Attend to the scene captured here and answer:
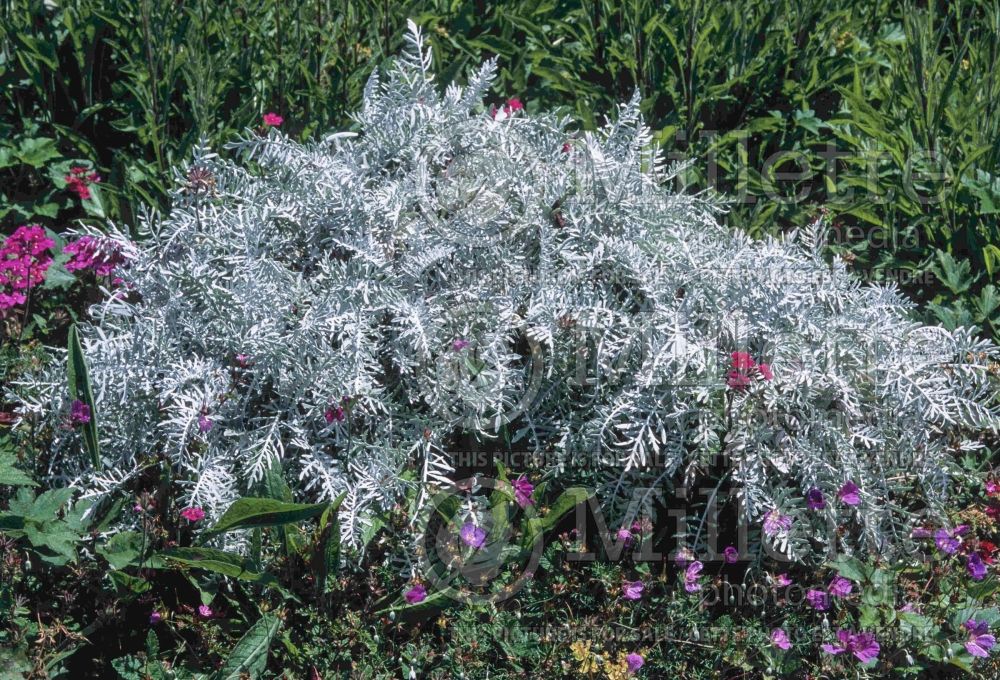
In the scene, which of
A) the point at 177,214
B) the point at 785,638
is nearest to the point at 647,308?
the point at 785,638

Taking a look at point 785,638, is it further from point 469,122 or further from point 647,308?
point 469,122

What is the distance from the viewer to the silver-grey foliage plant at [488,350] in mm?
2879

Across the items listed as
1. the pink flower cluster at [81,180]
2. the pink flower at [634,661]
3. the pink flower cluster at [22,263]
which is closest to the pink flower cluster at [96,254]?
the pink flower cluster at [22,263]

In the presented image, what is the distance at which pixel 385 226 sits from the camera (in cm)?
312

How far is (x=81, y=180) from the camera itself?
3.76m

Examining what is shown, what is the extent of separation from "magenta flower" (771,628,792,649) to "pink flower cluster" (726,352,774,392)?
0.63m

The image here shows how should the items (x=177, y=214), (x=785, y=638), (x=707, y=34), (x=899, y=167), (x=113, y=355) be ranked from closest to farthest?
(x=785, y=638) → (x=113, y=355) → (x=177, y=214) → (x=899, y=167) → (x=707, y=34)

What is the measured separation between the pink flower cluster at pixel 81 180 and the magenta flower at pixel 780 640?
8.79 feet

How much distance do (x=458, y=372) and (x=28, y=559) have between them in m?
1.25

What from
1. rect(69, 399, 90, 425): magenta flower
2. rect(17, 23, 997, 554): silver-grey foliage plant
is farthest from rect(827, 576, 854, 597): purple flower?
rect(69, 399, 90, 425): magenta flower

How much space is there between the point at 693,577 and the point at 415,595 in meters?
0.72

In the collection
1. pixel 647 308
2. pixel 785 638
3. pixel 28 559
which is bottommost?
pixel 28 559

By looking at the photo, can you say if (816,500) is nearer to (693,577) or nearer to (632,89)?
(693,577)

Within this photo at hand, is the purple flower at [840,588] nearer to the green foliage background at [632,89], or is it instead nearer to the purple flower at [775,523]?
the purple flower at [775,523]
